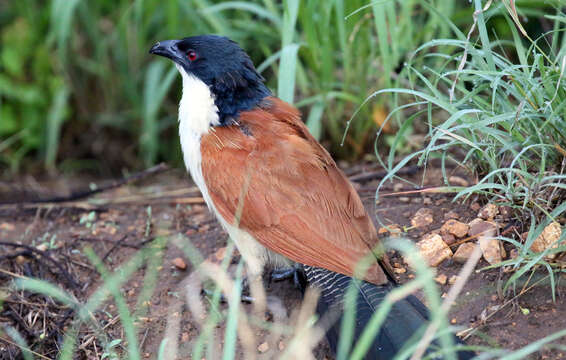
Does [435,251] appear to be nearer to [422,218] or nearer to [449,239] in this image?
[449,239]

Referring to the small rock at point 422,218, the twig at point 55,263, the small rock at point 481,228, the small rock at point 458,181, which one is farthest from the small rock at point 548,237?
the twig at point 55,263

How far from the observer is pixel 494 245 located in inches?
95.4

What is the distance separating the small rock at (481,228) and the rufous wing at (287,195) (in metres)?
0.38

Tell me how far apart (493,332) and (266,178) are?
943 mm

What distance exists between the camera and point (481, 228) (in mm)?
2518

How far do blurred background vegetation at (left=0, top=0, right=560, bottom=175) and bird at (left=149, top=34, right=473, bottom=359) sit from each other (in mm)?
635

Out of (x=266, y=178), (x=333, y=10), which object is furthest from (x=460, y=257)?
(x=333, y=10)

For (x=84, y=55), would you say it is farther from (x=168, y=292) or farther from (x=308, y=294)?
(x=308, y=294)

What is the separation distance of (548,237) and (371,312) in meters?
0.65

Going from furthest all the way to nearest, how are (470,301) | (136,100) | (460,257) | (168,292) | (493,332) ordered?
(136,100) < (168,292) < (460,257) < (470,301) < (493,332)

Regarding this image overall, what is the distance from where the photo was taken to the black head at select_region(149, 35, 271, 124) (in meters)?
2.84

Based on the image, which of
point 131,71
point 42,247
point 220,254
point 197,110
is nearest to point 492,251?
point 220,254

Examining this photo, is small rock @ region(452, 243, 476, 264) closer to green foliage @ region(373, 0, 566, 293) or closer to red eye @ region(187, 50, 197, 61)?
green foliage @ region(373, 0, 566, 293)

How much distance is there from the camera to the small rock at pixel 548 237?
2.29 metres
